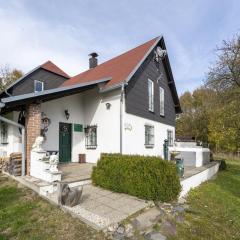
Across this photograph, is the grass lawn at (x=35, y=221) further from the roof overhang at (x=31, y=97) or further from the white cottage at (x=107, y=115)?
the white cottage at (x=107, y=115)

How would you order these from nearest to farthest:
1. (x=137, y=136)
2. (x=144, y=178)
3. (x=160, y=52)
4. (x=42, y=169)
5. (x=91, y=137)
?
(x=144, y=178), (x=42, y=169), (x=137, y=136), (x=91, y=137), (x=160, y=52)

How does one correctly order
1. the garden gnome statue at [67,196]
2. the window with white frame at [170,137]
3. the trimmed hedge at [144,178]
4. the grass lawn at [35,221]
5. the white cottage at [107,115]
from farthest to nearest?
1. the window with white frame at [170,137]
2. the white cottage at [107,115]
3. the trimmed hedge at [144,178]
4. the garden gnome statue at [67,196]
5. the grass lawn at [35,221]

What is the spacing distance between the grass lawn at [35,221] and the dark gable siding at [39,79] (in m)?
10.8

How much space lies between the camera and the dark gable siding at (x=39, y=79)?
601 inches

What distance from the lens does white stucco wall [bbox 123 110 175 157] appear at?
1000 cm

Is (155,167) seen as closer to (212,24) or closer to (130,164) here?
(130,164)

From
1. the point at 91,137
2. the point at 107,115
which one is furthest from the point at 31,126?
the point at 91,137

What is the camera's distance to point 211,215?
598 cm

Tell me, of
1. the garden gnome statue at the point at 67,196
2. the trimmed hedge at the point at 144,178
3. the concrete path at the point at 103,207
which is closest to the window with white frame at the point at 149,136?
the trimmed hedge at the point at 144,178

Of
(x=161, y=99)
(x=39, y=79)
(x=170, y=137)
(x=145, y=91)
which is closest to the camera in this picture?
(x=145, y=91)

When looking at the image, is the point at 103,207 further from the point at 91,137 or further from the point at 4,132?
the point at 4,132

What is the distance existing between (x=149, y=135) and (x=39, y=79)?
980 centimetres

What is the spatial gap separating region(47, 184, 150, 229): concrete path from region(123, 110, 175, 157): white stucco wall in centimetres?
364

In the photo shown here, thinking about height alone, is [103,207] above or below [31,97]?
below
